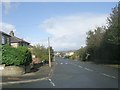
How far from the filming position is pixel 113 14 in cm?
6216

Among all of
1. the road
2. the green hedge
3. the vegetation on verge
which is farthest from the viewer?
the vegetation on verge

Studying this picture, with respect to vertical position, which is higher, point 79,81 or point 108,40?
point 108,40

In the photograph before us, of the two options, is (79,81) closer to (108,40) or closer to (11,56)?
(11,56)

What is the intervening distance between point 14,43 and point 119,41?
34004mm

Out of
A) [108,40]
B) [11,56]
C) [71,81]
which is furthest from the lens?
[108,40]

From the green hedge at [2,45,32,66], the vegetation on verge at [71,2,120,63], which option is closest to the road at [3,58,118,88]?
the green hedge at [2,45,32,66]

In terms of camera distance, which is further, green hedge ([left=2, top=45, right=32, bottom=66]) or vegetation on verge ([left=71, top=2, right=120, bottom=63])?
vegetation on verge ([left=71, top=2, right=120, bottom=63])

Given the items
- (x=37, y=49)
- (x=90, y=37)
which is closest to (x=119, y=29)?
(x=37, y=49)

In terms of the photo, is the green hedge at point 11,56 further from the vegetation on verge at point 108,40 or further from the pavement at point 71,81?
the vegetation on verge at point 108,40

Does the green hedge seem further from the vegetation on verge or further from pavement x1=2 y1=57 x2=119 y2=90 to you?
the vegetation on verge

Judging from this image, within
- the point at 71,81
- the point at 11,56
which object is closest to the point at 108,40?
the point at 11,56

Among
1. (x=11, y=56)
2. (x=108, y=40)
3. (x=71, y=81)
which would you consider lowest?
(x=71, y=81)

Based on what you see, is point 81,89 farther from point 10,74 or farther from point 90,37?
point 90,37

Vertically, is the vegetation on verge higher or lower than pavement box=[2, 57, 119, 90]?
higher
